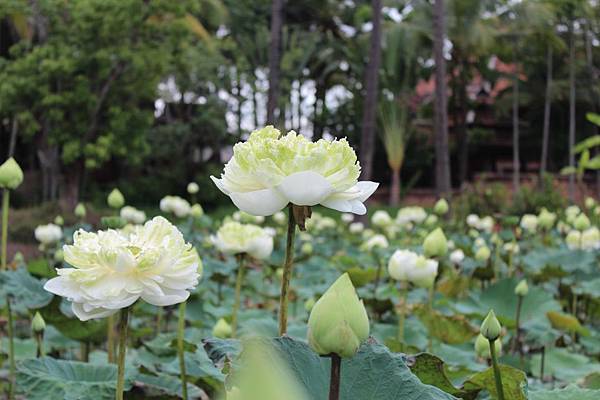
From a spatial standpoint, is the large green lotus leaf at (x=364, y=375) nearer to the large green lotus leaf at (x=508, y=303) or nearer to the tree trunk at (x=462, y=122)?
the large green lotus leaf at (x=508, y=303)

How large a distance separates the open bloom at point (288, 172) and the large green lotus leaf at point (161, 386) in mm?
401

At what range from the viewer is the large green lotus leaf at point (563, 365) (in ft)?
5.74

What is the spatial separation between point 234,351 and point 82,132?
31.7 feet

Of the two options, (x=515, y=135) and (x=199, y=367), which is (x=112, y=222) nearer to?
(x=199, y=367)

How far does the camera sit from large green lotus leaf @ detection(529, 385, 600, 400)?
0.68 meters

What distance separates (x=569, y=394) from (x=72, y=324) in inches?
39.3

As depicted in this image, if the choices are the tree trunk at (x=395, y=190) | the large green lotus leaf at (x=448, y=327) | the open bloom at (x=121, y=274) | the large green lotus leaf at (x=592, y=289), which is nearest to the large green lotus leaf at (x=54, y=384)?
the open bloom at (x=121, y=274)

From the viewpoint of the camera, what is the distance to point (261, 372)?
0.18 m

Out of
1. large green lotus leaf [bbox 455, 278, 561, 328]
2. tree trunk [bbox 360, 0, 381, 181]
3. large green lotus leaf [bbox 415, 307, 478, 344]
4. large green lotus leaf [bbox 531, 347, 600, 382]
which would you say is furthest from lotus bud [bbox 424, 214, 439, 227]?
tree trunk [bbox 360, 0, 381, 181]

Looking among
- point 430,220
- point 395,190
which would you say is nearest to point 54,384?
point 430,220

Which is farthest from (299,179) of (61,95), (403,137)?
(403,137)

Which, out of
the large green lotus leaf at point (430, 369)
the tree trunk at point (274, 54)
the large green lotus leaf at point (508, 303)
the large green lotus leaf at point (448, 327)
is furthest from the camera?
the tree trunk at point (274, 54)

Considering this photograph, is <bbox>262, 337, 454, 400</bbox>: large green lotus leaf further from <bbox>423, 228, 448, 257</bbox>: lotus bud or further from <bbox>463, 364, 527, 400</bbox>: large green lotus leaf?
<bbox>423, 228, 448, 257</bbox>: lotus bud

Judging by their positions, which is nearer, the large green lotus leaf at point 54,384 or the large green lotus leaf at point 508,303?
the large green lotus leaf at point 54,384
